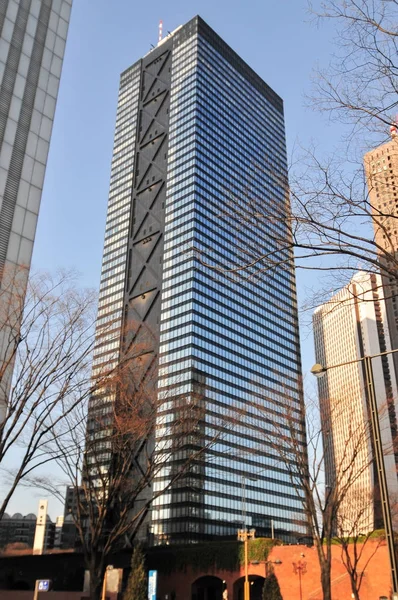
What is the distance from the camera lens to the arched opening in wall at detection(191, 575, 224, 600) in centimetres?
4769

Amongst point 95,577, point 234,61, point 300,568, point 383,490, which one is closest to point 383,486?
point 383,490

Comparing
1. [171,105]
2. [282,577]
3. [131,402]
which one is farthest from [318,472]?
[171,105]

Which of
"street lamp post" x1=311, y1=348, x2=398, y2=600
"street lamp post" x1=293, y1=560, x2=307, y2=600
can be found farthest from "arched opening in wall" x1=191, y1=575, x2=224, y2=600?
"street lamp post" x1=311, y1=348, x2=398, y2=600

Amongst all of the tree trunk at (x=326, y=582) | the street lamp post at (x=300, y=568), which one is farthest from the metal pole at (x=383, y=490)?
the street lamp post at (x=300, y=568)

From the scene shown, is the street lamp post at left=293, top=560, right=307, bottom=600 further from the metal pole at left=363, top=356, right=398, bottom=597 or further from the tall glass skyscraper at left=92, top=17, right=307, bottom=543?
the tall glass skyscraper at left=92, top=17, right=307, bottom=543

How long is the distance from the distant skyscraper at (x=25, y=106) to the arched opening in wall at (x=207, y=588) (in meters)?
34.7

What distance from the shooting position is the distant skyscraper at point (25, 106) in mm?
27047

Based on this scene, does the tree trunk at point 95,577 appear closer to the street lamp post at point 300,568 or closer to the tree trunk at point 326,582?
the tree trunk at point 326,582

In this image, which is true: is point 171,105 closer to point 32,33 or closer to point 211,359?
point 211,359

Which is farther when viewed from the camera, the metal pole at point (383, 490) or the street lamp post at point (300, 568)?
the street lamp post at point (300, 568)

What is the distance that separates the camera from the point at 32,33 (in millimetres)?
32344

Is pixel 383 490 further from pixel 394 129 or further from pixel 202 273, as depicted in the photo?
pixel 202 273

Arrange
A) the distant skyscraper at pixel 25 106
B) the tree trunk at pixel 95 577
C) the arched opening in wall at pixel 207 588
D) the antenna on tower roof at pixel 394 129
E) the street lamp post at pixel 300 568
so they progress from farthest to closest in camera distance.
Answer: the arched opening in wall at pixel 207 588, the street lamp post at pixel 300 568, the distant skyscraper at pixel 25 106, the tree trunk at pixel 95 577, the antenna on tower roof at pixel 394 129

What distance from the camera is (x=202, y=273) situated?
113375 millimetres
